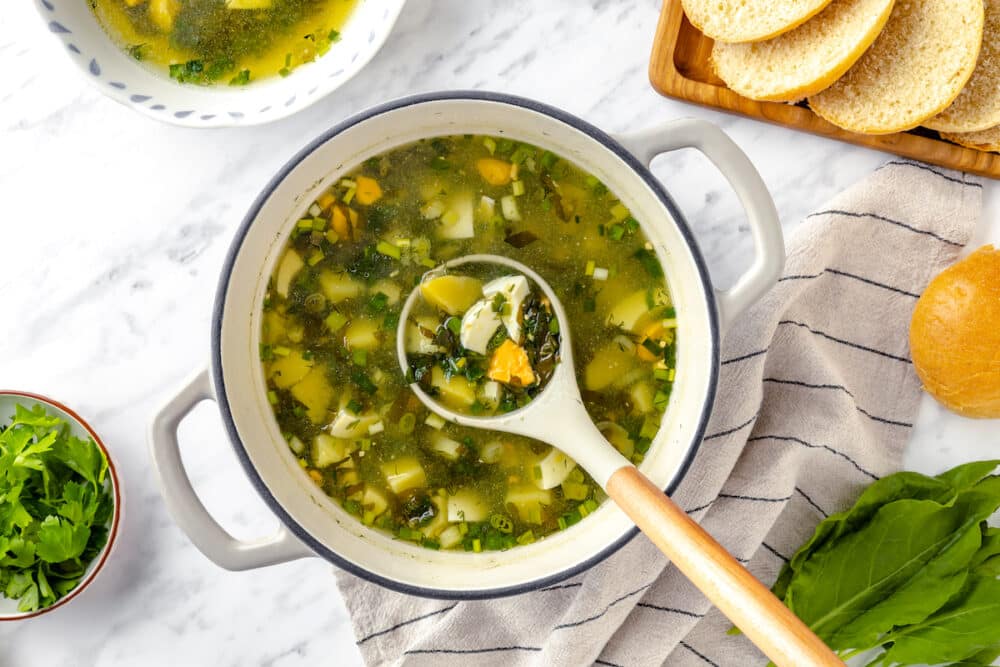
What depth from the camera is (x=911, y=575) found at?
5.64ft

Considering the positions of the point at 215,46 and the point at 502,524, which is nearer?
the point at 502,524

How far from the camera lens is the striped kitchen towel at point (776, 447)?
67.9 inches

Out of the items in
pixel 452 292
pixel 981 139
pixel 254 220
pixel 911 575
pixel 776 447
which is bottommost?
pixel 911 575

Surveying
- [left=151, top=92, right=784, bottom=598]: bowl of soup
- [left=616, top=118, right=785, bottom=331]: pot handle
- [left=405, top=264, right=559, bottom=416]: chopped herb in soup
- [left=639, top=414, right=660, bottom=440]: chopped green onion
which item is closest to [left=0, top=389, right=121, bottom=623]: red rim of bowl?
[left=151, top=92, right=784, bottom=598]: bowl of soup

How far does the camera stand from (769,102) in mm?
1761

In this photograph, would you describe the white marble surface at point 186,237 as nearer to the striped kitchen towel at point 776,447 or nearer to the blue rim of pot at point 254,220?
the striped kitchen towel at point 776,447

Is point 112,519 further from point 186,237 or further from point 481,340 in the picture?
point 481,340

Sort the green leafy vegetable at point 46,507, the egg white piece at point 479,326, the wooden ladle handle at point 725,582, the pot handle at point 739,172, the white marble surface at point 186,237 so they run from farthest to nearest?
the white marble surface at point 186,237, the green leafy vegetable at point 46,507, the egg white piece at point 479,326, the pot handle at point 739,172, the wooden ladle handle at point 725,582

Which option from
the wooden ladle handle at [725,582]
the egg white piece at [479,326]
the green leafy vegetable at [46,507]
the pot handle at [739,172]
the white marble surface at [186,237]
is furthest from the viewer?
the white marble surface at [186,237]

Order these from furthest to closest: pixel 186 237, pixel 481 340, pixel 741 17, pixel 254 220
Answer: pixel 186 237 < pixel 741 17 < pixel 481 340 < pixel 254 220

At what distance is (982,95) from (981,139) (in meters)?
0.08

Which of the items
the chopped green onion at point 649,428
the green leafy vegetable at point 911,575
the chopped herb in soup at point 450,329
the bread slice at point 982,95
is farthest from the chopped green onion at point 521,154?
the green leafy vegetable at point 911,575

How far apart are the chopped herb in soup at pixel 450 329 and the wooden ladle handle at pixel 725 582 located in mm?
292

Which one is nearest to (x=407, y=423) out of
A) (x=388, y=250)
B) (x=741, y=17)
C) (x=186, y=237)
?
(x=388, y=250)
